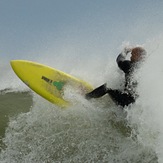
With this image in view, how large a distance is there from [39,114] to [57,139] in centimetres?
125

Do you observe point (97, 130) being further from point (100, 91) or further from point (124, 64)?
point (124, 64)

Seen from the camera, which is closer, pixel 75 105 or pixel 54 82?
pixel 75 105

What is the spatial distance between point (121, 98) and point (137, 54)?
38.1 inches

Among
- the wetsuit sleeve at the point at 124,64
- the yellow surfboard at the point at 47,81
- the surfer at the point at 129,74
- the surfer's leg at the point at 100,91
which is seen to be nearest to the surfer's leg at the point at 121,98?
the surfer at the point at 129,74

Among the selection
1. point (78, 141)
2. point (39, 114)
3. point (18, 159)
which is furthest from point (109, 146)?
point (39, 114)

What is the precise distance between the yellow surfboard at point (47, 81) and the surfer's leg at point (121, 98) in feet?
3.56

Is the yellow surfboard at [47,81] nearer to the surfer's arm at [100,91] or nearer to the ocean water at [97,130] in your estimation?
the ocean water at [97,130]

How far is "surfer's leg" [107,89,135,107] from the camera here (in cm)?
645

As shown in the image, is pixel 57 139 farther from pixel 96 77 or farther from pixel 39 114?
pixel 96 77

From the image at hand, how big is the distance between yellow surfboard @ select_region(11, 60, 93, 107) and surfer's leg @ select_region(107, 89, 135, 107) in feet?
3.56

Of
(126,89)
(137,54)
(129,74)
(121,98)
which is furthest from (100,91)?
(137,54)

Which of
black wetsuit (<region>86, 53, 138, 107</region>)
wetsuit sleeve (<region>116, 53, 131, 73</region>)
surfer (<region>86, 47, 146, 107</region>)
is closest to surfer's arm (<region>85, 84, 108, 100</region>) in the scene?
black wetsuit (<region>86, 53, 138, 107</region>)

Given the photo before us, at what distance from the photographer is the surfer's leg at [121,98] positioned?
6.45m

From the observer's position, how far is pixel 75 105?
24.2 feet
